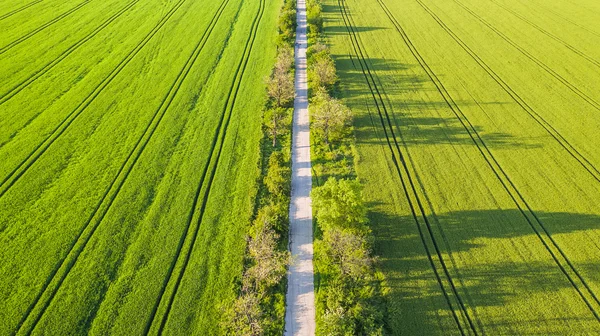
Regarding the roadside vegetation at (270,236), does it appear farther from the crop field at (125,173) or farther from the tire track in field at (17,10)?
the tire track in field at (17,10)

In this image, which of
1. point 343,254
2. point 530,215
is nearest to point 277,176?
point 343,254

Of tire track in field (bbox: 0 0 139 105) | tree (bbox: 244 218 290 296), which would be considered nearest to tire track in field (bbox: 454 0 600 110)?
tree (bbox: 244 218 290 296)

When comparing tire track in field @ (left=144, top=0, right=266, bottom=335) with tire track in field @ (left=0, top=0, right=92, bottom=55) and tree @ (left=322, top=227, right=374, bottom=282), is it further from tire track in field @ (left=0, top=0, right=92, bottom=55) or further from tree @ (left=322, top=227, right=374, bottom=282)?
tire track in field @ (left=0, top=0, right=92, bottom=55)

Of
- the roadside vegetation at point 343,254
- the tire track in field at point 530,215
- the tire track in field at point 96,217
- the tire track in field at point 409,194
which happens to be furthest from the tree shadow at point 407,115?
the tire track in field at point 96,217

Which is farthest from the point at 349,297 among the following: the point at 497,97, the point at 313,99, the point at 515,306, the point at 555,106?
the point at 555,106

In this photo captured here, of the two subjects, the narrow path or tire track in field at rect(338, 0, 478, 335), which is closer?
the narrow path

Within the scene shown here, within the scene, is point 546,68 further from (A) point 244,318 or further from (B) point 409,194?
(A) point 244,318
